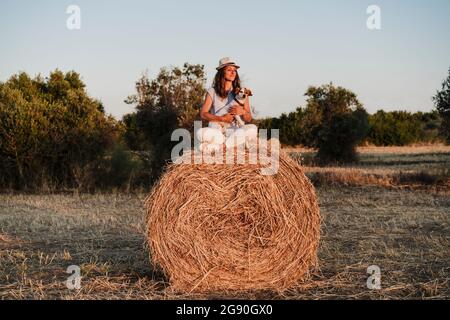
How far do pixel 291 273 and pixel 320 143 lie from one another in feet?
57.7

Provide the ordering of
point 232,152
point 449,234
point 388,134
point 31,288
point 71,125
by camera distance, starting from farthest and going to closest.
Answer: point 388,134 < point 71,125 < point 449,234 < point 232,152 < point 31,288

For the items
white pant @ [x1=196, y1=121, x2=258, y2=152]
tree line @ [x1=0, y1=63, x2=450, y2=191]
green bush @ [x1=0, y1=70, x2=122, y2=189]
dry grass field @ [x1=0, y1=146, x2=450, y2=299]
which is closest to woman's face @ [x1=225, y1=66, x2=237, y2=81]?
white pant @ [x1=196, y1=121, x2=258, y2=152]

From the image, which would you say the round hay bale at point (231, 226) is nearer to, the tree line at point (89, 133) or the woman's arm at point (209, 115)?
the woman's arm at point (209, 115)

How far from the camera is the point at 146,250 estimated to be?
25.7ft

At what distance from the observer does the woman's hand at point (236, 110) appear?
6848mm

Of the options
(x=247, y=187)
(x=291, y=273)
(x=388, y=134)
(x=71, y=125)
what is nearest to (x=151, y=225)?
(x=247, y=187)

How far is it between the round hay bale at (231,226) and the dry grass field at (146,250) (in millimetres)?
261

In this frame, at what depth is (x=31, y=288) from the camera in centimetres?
571

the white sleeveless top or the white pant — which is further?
the white sleeveless top

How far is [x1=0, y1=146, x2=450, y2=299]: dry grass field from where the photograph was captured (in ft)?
18.7

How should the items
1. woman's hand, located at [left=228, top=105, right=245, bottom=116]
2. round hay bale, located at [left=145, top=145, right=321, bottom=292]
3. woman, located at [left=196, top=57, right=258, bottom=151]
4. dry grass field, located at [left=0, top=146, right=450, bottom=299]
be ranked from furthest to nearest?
woman's hand, located at [left=228, top=105, right=245, bottom=116]
woman, located at [left=196, top=57, right=258, bottom=151]
round hay bale, located at [left=145, top=145, right=321, bottom=292]
dry grass field, located at [left=0, top=146, right=450, bottom=299]

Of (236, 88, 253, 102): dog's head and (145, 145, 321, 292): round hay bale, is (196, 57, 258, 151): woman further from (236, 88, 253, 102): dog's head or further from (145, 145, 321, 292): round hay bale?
(145, 145, 321, 292): round hay bale

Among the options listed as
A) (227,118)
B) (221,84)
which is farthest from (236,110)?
(221,84)
